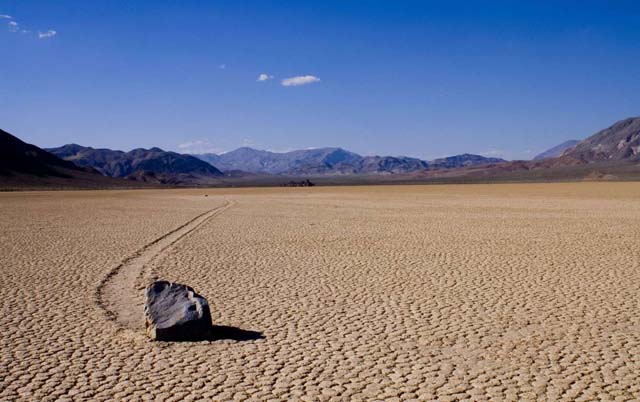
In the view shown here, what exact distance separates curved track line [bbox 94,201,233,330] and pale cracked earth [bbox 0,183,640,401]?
0.15ft

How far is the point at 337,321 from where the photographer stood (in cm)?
746

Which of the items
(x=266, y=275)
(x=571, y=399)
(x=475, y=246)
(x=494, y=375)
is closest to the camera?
(x=571, y=399)

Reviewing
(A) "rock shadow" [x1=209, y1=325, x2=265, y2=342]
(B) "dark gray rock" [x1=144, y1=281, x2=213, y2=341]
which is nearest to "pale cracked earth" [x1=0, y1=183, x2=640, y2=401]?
(A) "rock shadow" [x1=209, y1=325, x2=265, y2=342]

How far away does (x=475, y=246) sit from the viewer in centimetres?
1455

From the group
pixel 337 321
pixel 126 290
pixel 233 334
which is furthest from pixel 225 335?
pixel 126 290

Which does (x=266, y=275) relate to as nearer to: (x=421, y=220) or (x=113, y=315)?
(x=113, y=315)

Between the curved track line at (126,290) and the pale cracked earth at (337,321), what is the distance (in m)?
0.05

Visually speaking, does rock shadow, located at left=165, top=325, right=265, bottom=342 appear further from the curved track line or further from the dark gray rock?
the curved track line

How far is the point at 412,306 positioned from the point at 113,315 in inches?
163

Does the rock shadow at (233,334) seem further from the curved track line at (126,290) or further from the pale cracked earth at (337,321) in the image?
the curved track line at (126,290)

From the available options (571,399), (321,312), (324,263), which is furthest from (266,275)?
(571,399)

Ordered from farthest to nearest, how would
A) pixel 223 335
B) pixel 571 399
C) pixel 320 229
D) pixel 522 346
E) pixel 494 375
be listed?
pixel 320 229 → pixel 223 335 → pixel 522 346 → pixel 494 375 → pixel 571 399

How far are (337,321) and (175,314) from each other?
2.09 metres

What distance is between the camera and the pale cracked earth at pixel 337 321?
5266 millimetres
